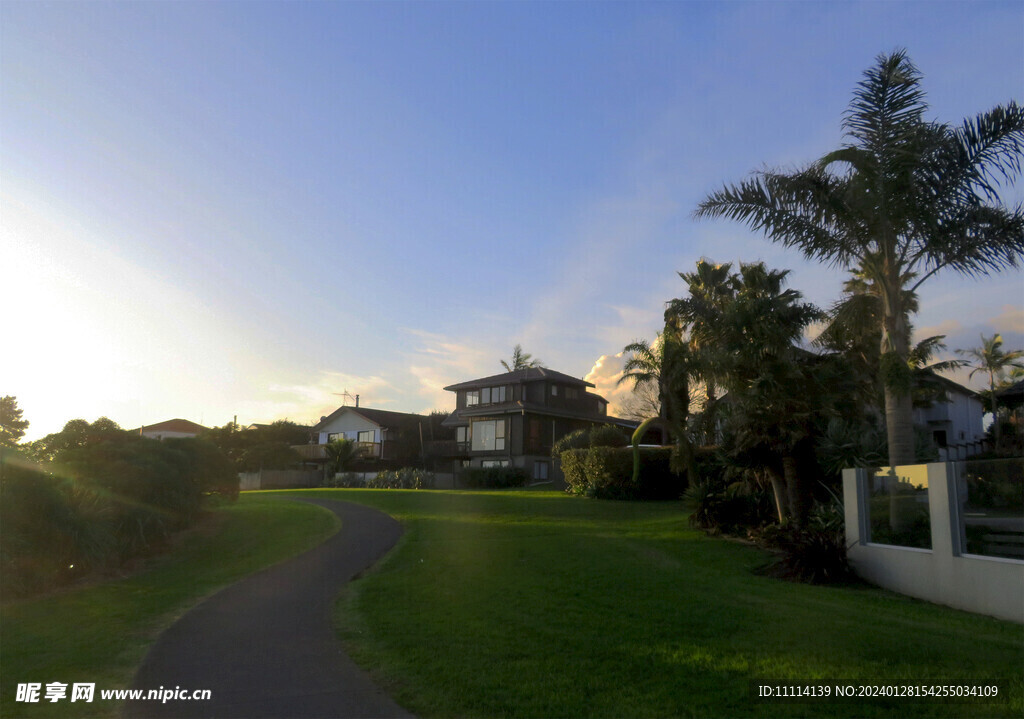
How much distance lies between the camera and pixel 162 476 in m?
18.8

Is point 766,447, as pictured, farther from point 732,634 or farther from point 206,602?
point 206,602

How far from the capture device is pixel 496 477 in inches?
1727

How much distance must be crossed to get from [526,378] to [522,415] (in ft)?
8.95

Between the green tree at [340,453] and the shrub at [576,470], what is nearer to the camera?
the shrub at [576,470]

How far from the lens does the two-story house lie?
49500 mm

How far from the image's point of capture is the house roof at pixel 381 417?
61.4 metres

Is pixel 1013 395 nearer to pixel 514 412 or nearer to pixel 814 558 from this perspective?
pixel 514 412

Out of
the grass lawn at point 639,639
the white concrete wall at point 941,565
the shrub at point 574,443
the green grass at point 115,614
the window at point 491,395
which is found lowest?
the green grass at point 115,614

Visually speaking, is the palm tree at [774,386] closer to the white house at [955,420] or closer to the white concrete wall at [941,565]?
the white concrete wall at [941,565]

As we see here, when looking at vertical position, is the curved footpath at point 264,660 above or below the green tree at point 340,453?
below

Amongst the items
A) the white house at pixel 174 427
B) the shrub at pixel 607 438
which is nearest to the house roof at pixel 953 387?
the shrub at pixel 607 438

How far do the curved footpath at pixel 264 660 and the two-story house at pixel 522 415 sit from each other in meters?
35.9

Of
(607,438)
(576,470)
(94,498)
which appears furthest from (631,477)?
(94,498)

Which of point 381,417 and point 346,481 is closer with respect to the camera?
point 346,481
